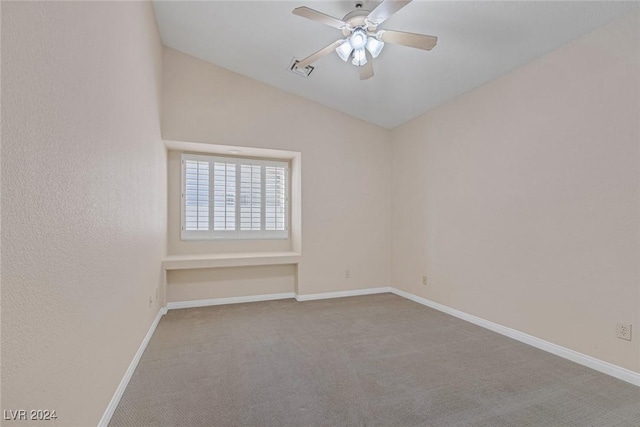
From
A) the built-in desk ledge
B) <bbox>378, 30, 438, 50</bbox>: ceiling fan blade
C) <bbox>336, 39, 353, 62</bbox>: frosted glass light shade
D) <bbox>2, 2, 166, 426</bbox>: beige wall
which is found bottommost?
the built-in desk ledge

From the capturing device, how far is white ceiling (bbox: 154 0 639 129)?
7.71ft

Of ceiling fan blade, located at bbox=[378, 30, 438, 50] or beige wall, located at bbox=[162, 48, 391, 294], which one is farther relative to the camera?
beige wall, located at bbox=[162, 48, 391, 294]

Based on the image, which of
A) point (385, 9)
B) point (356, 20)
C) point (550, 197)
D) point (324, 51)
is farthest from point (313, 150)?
point (550, 197)

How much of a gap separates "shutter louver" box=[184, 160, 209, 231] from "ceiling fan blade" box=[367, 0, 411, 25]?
3079 mm

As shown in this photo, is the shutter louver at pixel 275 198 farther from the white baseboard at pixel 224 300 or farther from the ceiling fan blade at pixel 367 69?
the ceiling fan blade at pixel 367 69

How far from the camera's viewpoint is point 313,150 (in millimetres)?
4414

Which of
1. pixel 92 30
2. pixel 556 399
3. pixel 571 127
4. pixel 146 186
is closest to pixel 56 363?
pixel 92 30

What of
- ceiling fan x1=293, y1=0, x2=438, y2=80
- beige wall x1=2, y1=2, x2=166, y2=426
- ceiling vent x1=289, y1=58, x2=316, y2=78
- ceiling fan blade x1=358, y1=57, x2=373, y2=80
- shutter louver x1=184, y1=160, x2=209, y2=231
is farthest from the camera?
shutter louver x1=184, y1=160, x2=209, y2=231

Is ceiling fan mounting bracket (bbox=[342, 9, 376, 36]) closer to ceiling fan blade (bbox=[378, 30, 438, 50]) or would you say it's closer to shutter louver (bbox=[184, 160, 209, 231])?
ceiling fan blade (bbox=[378, 30, 438, 50])

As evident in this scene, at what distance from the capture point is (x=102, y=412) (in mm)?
1607

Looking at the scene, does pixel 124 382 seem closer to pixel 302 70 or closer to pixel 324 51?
pixel 324 51

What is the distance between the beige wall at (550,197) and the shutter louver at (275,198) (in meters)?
2.28

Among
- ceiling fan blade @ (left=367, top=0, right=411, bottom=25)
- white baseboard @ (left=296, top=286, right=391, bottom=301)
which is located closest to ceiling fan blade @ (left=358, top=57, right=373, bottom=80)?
ceiling fan blade @ (left=367, top=0, right=411, bottom=25)

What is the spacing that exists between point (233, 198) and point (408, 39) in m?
3.18
